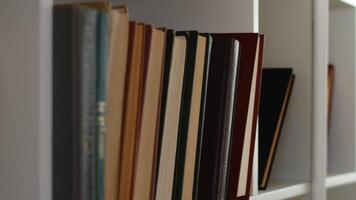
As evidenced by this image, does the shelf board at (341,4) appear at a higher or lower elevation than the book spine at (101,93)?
higher

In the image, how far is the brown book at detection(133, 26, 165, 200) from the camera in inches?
23.5

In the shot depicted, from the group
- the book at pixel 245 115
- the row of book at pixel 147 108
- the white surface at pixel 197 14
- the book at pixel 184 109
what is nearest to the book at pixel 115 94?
the row of book at pixel 147 108

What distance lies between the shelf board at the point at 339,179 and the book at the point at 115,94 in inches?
32.0

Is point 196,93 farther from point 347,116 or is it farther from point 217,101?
point 347,116

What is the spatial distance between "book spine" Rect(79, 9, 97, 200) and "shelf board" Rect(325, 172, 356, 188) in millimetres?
860

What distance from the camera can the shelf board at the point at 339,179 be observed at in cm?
129

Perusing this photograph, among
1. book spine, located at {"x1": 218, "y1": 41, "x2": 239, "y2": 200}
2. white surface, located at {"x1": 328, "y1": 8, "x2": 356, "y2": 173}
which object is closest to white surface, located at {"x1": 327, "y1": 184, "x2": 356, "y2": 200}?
white surface, located at {"x1": 328, "y1": 8, "x2": 356, "y2": 173}

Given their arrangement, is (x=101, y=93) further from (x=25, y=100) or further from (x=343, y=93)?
(x=343, y=93)

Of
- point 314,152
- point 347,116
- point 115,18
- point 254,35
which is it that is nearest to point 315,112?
point 314,152

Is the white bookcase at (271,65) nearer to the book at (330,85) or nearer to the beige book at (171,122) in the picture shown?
the book at (330,85)

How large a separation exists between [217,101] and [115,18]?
0.76 feet

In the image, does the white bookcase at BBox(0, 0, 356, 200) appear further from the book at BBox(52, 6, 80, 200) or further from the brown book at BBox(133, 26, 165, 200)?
the brown book at BBox(133, 26, 165, 200)

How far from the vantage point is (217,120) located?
74 cm

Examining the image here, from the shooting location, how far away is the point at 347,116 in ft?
4.83
